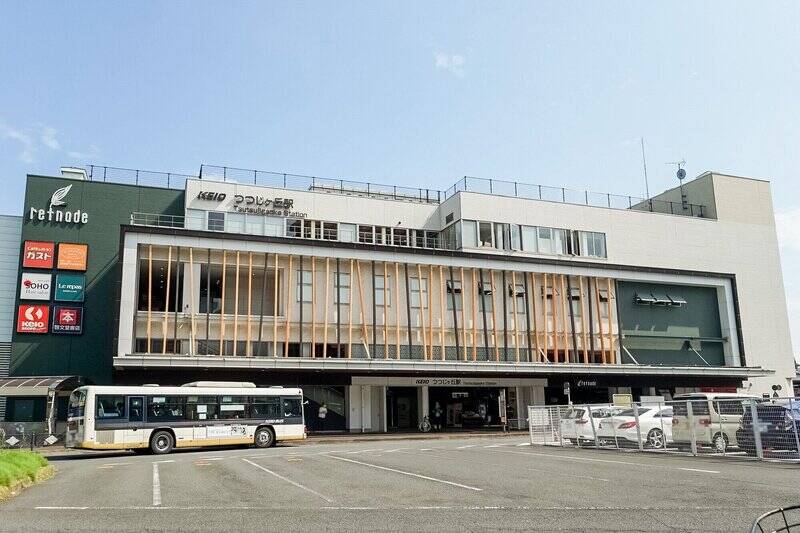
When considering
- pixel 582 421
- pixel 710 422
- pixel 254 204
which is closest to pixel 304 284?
pixel 254 204

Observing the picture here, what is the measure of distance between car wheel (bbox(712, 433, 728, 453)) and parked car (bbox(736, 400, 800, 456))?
81 centimetres

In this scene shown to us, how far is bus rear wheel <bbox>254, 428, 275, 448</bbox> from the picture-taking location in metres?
30.1

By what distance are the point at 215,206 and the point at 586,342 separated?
26.3 meters

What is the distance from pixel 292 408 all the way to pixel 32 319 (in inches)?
748

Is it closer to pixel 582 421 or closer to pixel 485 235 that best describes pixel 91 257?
pixel 485 235

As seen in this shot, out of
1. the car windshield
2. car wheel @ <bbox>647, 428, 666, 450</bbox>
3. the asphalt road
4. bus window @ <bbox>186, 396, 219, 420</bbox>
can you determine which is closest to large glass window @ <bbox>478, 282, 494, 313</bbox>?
bus window @ <bbox>186, 396, 219, 420</bbox>

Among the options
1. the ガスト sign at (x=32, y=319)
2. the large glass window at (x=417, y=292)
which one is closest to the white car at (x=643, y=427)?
the large glass window at (x=417, y=292)

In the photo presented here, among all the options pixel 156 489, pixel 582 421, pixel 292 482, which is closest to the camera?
pixel 156 489

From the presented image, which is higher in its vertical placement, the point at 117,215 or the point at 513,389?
the point at 117,215

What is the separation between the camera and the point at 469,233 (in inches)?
1896

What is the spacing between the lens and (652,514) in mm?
9742

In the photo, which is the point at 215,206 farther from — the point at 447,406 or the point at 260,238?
the point at 447,406

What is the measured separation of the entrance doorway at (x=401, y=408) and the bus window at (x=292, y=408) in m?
14.2

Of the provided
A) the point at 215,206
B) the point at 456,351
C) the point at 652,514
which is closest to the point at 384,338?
the point at 456,351
